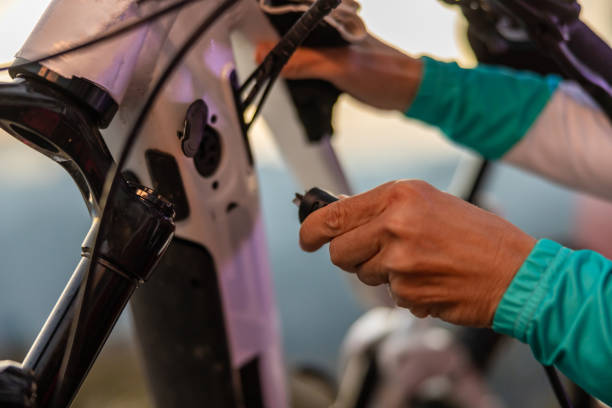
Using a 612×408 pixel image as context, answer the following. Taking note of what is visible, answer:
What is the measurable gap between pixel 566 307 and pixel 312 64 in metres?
0.36

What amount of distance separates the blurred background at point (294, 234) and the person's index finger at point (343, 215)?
4.10 feet

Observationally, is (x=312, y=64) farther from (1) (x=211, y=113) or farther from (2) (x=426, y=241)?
(2) (x=426, y=241)

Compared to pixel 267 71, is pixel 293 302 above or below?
below

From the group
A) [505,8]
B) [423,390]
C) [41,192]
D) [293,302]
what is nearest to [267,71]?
[505,8]

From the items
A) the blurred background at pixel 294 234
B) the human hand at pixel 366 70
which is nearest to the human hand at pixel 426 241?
the human hand at pixel 366 70

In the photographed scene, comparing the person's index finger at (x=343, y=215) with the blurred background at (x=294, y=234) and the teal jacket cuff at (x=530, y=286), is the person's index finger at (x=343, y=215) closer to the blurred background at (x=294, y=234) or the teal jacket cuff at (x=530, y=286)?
the teal jacket cuff at (x=530, y=286)

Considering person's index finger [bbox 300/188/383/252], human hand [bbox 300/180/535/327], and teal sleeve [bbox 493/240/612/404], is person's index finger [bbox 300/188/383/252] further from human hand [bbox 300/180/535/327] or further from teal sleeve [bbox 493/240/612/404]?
teal sleeve [bbox 493/240/612/404]

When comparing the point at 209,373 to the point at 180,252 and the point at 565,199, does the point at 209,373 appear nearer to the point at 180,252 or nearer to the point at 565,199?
the point at 180,252

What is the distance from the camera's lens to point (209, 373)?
569 mm

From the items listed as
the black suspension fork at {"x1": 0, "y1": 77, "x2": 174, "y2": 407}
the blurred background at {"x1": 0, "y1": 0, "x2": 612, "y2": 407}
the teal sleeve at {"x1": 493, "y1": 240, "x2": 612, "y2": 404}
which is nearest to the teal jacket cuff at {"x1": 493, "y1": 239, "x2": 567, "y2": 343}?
the teal sleeve at {"x1": 493, "y1": 240, "x2": 612, "y2": 404}

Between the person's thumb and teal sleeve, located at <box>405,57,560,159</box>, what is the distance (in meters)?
0.14

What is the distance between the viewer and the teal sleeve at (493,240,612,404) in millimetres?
398

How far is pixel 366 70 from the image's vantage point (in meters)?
0.67

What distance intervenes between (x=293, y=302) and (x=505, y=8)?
5.36 feet
